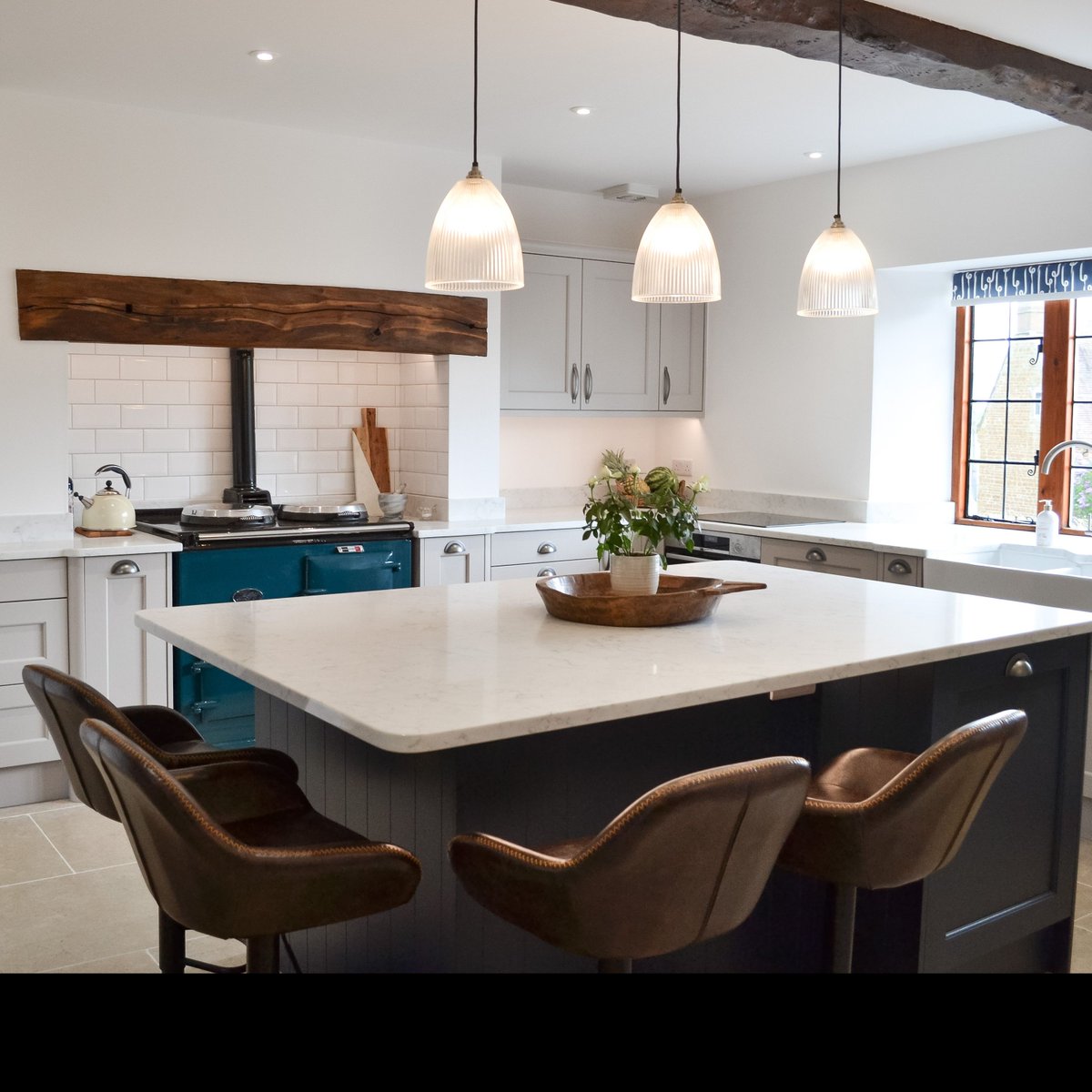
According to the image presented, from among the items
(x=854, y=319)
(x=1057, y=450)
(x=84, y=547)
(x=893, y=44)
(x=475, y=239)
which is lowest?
(x=84, y=547)

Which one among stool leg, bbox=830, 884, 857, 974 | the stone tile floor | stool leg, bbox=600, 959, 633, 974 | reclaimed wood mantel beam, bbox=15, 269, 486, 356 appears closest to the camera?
stool leg, bbox=600, 959, 633, 974

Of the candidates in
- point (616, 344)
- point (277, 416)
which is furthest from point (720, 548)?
point (277, 416)

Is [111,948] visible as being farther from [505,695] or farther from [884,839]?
[884,839]

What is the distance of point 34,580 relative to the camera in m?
4.31

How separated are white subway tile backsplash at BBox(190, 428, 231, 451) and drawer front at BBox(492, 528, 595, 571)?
4.24 ft

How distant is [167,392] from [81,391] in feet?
1.18

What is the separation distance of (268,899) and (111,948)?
5.62ft

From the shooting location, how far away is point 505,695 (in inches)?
83.0

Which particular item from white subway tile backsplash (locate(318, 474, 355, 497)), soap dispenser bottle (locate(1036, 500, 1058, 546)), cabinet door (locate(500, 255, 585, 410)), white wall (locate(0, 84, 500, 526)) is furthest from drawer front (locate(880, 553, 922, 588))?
white subway tile backsplash (locate(318, 474, 355, 497))

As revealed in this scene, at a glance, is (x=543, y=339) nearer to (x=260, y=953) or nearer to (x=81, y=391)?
(x=81, y=391)

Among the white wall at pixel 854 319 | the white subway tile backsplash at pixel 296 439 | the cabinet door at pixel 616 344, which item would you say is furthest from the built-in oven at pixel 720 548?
the white subway tile backsplash at pixel 296 439

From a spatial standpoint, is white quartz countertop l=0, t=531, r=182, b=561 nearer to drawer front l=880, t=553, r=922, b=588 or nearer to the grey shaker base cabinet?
the grey shaker base cabinet

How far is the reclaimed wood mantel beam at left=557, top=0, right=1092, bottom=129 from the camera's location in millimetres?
3062

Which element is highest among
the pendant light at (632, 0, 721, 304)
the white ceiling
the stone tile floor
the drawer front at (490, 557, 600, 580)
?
the white ceiling
